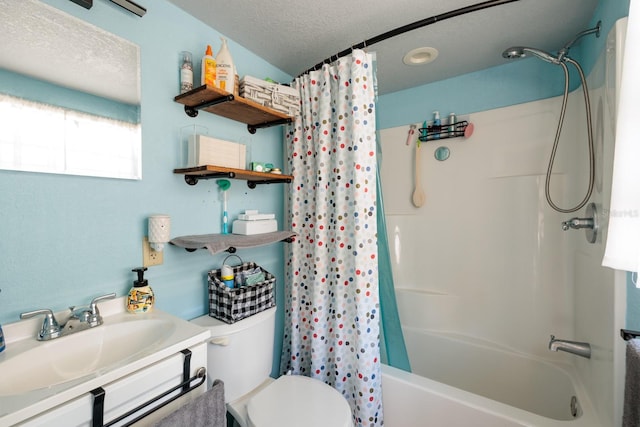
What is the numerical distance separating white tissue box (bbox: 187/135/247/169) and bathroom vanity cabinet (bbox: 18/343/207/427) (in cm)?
76

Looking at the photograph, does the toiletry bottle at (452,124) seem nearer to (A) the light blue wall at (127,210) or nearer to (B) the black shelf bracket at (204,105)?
(A) the light blue wall at (127,210)

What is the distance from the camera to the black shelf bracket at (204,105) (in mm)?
1176

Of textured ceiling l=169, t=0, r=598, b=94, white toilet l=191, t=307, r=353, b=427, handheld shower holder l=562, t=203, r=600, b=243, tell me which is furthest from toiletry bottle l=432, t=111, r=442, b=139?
white toilet l=191, t=307, r=353, b=427

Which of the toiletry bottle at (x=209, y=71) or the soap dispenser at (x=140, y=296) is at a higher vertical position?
the toiletry bottle at (x=209, y=71)

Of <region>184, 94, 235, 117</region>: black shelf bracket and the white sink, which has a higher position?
<region>184, 94, 235, 117</region>: black shelf bracket

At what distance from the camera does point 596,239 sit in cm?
121

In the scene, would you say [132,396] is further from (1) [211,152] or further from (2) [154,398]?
(1) [211,152]

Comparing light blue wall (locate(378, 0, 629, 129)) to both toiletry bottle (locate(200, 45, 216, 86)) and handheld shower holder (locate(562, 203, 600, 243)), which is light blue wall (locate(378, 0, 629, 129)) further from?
toiletry bottle (locate(200, 45, 216, 86))

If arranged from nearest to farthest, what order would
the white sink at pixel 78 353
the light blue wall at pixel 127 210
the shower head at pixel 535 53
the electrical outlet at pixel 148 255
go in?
the white sink at pixel 78 353 < the light blue wall at pixel 127 210 < the electrical outlet at pixel 148 255 < the shower head at pixel 535 53

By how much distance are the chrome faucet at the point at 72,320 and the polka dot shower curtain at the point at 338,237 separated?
0.90 metres

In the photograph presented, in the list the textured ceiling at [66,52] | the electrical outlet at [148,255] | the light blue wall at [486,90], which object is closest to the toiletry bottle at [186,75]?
the textured ceiling at [66,52]

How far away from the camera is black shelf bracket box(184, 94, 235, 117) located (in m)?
1.18

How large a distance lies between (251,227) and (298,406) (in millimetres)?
824

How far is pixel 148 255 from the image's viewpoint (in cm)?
114
